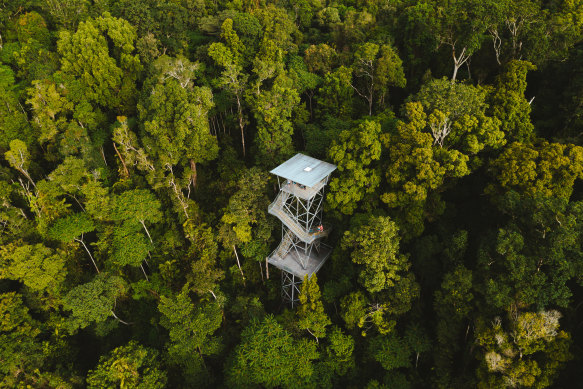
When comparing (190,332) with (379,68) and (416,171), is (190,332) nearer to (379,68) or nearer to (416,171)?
(416,171)

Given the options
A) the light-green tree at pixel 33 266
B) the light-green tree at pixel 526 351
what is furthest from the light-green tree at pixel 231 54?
the light-green tree at pixel 526 351

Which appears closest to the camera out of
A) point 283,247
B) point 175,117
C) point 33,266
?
point 33,266

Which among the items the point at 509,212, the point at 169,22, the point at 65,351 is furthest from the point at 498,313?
the point at 169,22

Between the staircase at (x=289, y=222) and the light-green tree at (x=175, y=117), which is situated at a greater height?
the light-green tree at (x=175, y=117)

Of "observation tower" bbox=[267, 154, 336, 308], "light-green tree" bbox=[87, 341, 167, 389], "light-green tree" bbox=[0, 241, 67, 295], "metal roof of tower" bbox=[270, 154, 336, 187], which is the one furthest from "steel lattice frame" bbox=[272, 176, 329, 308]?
"light-green tree" bbox=[0, 241, 67, 295]

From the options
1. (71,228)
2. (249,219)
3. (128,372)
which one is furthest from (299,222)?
(71,228)

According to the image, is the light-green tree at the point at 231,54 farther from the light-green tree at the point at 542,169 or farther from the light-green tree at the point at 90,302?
the light-green tree at the point at 542,169

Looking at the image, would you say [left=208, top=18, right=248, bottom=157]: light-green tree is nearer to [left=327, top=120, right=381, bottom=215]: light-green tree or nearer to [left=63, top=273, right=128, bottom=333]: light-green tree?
[left=327, top=120, right=381, bottom=215]: light-green tree
